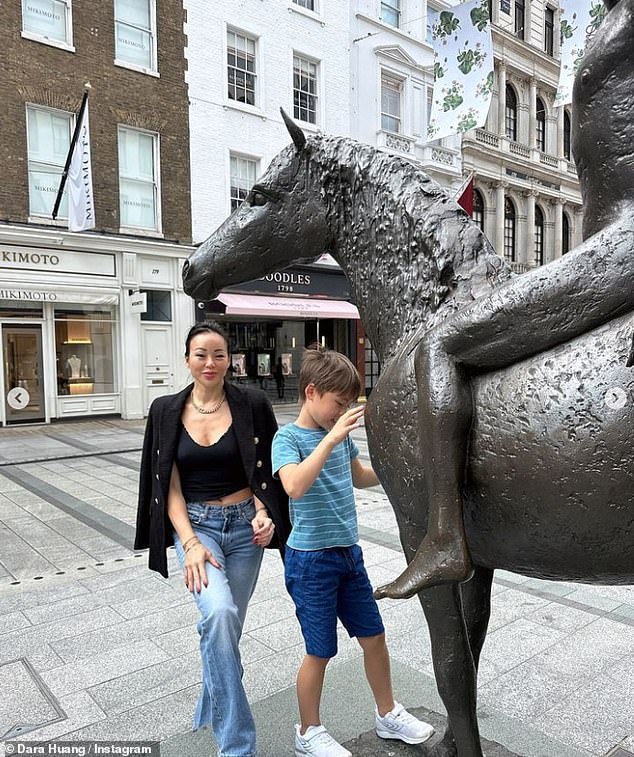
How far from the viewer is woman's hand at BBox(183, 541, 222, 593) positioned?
225cm

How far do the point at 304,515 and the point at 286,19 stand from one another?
699 inches

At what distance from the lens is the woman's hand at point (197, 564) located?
2.25 m

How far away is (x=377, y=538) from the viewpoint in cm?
552

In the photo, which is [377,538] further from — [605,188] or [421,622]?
[605,188]

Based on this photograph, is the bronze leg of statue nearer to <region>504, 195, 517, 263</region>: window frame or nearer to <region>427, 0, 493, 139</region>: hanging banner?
<region>427, 0, 493, 139</region>: hanging banner

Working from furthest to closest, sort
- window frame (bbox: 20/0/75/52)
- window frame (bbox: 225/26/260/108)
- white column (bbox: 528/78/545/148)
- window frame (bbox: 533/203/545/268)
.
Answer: window frame (bbox: 533/203/545/268) → white column (bbox: 528/78/545/148) → window frame (bbox: 225/26/260/108) → window frame (bbox: 20/0/75/52)

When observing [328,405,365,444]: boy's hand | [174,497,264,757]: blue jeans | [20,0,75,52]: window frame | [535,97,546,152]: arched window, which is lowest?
[174,497,264,757]: blue jeans

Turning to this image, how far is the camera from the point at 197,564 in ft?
7.48

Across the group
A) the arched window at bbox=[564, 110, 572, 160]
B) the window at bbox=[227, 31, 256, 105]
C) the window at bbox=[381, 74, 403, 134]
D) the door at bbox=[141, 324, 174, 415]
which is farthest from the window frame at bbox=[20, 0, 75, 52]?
the arched window at bbox=[564, 110, 572, 160]

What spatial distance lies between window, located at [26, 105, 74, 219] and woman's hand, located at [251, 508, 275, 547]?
12.9 meters

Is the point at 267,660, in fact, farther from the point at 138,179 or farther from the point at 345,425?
the point at 138,179

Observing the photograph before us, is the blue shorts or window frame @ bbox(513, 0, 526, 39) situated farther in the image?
window frame @ bbox(513, 0, 526, 39)

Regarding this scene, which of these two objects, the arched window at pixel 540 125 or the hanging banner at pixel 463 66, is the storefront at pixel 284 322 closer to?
the hanging banner at pixel 463 66

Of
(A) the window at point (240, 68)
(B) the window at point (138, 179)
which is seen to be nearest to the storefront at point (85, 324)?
(B) the window at point (138, 179)
